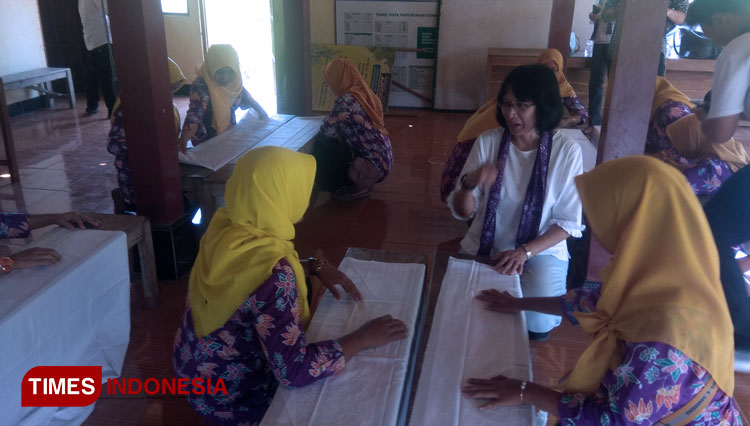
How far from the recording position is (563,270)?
2240 mm

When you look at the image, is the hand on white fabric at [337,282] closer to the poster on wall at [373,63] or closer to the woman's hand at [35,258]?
the woman's hand at [35,258]

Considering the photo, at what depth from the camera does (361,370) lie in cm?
133

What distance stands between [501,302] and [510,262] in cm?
35

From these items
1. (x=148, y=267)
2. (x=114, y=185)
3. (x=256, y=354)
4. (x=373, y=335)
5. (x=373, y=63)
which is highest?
(x=373, y=63)

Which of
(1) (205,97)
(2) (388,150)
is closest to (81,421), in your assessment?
(1) (205,97)

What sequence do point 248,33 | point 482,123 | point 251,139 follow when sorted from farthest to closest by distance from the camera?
point 248,33
point 251,139
point 482,123

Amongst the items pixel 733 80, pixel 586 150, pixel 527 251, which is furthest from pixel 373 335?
pixel 586 150

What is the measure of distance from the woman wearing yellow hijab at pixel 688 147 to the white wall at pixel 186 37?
6.63 m

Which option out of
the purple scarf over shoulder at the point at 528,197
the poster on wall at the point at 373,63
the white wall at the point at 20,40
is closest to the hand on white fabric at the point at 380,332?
the purple scarf over shoulder at the point at 528,197

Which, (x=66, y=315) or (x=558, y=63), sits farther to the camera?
(x=558, y=63)

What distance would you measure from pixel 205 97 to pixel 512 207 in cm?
257

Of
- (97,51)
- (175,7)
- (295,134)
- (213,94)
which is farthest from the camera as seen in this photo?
(175,7)

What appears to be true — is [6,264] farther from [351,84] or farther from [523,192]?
[351,84]

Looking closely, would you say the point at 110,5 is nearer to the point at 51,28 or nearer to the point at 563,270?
the point at 563,270
